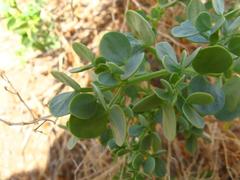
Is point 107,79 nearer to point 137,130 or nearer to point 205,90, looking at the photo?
point 205,90

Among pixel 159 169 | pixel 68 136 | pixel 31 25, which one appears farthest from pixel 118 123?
pixel 31 25

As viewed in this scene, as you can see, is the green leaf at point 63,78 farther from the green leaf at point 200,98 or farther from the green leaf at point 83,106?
the green leaf at point 200,98

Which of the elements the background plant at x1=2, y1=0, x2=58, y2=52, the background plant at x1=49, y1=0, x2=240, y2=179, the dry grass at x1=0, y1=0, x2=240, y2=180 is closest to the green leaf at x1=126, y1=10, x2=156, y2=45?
the background plant at x1=49, y1=0, x2=240, y2=179

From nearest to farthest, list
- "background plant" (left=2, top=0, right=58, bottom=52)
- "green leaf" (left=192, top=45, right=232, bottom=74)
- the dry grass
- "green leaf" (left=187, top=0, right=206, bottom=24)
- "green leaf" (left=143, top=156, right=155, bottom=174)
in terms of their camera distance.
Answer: "green leaf" (left=192, top=45, right=232, bottom=74) < "green leaf" (left=187, top=0, right=206, bottom=24) < "green leaf" (left=143, top=156, right=155, bottom=174) < the dry grass < "background plant" (left=2, top=0, right=58, bottom=52)

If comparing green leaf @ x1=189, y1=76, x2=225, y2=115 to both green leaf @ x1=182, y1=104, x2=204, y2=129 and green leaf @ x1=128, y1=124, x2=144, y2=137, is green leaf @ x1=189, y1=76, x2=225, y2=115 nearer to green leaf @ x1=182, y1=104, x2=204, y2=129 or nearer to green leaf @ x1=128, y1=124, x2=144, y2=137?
green leaf @ x1=182, y1=104, x2=204, y2=129

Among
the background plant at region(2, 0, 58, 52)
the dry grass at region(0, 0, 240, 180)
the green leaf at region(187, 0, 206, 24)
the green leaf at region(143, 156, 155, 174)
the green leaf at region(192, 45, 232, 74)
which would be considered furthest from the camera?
the background plant at region(2, 0, 58, 52)

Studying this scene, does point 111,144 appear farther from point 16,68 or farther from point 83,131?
point 16,68

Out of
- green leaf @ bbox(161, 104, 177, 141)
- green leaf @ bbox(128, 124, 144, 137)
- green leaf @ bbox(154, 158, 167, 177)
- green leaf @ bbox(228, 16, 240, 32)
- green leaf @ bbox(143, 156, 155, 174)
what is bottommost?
green leaf @ bbox(154, 158, 167, 177)
